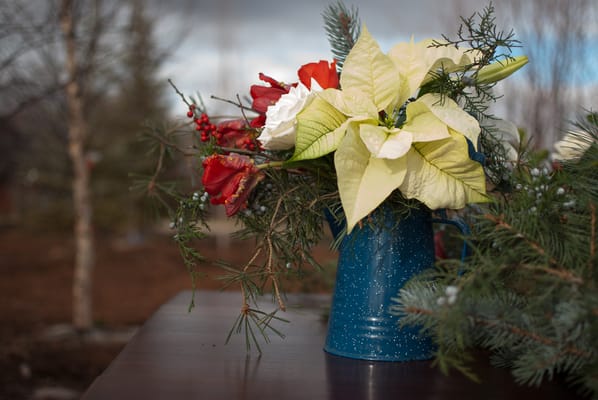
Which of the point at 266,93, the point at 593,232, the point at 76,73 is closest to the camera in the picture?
the point at 593,232

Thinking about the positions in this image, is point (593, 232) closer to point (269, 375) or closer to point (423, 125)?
point (423, 125)

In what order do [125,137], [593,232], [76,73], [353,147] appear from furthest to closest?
[125,137] < [76,73] < [353,147] < [593,232]

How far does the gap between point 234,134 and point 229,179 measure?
0.38 ft

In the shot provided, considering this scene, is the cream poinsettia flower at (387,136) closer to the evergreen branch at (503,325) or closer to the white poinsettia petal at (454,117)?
the white poinsettia petal at (454,117)

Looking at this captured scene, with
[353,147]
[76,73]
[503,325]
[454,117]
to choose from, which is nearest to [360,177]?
[353,147]

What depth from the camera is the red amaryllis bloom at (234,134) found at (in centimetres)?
95

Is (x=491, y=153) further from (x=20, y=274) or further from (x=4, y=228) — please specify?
(x=4, y=228)

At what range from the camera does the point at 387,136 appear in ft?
2.61

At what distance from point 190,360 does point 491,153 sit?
0.52 metres

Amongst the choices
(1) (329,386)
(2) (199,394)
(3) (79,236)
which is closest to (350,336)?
(1) (329,386)

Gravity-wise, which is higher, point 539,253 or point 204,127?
point 204,127

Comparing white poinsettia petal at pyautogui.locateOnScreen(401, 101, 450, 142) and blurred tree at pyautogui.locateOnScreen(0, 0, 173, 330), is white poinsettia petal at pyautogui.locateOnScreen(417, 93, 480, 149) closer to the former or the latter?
white poinsettia petal at pyautogui.locateOnScreen(401, 101, 450, 142)

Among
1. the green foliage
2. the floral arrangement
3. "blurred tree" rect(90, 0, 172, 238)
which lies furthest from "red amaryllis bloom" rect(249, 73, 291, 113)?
"blurred tree" rect(90, 0, 172, 238)

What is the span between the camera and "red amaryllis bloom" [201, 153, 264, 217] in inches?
33.5
